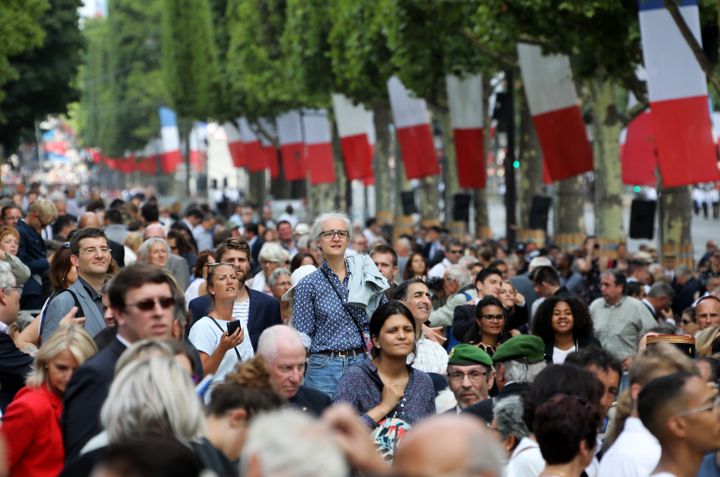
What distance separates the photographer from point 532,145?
3541cm

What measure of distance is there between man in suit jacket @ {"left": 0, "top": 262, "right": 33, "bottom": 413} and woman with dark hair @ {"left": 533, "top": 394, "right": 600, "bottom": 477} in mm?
3484

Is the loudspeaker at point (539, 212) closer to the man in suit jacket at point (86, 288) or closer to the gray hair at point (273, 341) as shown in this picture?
the man in suit jacket at point (86, 288)

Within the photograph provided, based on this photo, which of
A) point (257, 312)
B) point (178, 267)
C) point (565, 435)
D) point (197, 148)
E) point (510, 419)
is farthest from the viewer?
point (197, 148)

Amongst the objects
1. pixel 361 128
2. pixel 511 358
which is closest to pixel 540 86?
pixel 361 128

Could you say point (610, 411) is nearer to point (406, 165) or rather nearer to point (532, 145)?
point (406, 165)

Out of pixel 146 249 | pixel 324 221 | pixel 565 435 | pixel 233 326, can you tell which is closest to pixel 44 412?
pixel 565 435

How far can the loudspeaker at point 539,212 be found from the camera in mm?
29578

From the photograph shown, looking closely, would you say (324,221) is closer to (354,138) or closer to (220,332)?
(220,332)

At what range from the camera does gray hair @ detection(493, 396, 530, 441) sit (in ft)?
23.2

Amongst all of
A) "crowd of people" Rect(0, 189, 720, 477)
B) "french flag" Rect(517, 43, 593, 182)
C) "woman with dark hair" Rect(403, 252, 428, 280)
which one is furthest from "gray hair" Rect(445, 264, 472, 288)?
"french flag" Rect(517, 43, 593, 182)

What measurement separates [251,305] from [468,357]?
296 centimetres

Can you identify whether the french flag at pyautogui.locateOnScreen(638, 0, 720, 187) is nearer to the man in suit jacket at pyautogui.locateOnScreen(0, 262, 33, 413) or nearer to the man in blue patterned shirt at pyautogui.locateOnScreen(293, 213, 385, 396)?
the man in blue patterned shirt at pyautogui.locateOnScreen(293, 213, 385, 396)

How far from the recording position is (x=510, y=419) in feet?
23.3

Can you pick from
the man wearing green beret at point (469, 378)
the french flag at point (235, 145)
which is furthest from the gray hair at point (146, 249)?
the french flag at point (235, 145)
